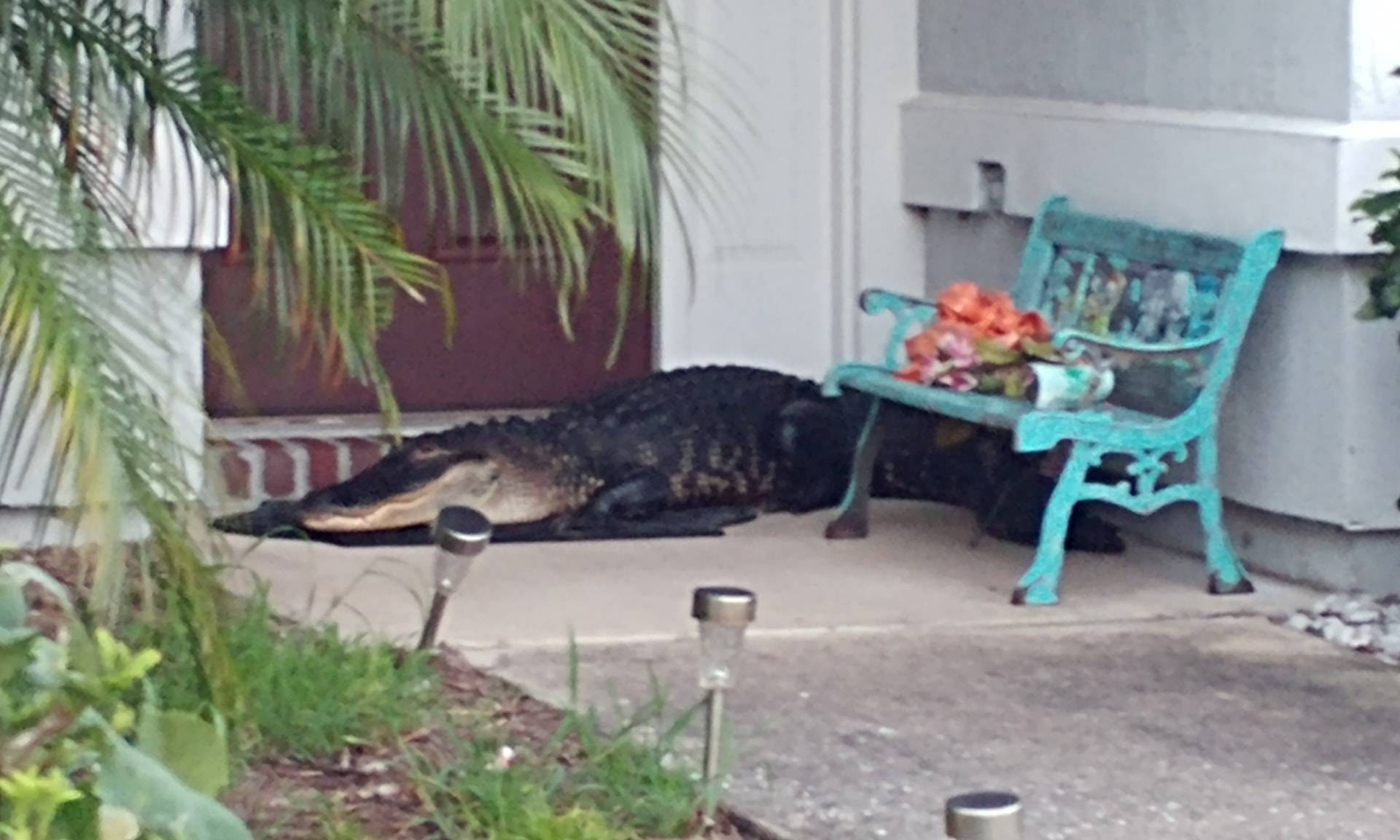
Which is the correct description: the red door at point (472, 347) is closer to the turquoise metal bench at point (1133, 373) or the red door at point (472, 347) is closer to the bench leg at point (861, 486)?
the bench leg at point (861, 486)

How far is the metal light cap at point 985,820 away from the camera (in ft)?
8.74

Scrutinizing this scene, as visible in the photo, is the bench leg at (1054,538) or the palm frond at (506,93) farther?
the bench leg at (1054,538)

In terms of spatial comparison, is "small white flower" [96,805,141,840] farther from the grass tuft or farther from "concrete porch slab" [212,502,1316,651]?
"concrete porch slab" [212,502,1316,651]

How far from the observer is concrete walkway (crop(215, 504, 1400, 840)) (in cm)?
384

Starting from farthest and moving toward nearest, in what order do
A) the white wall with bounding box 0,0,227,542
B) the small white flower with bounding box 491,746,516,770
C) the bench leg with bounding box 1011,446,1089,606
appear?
the bench leg with bounding box 1011,446,1089,606, the small white flower with bounding box 491,746,516,770, the white wall with bounding box 0,0,227,542

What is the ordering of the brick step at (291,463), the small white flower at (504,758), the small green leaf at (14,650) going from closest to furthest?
1. the small green leaf at (14,650)
2. the small white flower at (504,758)
3. the brick step at (291,463)

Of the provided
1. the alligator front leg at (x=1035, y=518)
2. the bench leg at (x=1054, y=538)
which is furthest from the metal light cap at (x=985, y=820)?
the alligator front leg at (x=1035, y=518)

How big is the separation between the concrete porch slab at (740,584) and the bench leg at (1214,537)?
42 mm

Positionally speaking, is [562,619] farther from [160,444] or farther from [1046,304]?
[160,444]

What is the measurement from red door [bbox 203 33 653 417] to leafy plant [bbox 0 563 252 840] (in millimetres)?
3680

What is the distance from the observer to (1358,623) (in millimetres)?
5129

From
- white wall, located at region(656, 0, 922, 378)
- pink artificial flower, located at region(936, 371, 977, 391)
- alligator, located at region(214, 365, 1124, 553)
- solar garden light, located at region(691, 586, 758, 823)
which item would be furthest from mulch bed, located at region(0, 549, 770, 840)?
white wall, located at region(656, 0, 922, 378)

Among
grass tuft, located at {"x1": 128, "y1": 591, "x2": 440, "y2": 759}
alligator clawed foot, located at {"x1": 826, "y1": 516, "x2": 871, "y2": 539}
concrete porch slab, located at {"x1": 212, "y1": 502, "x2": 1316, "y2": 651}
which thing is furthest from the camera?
alligator clawed foot, located at {"x1": 826, "y1": 516, "x2": 871, "y2": 539}

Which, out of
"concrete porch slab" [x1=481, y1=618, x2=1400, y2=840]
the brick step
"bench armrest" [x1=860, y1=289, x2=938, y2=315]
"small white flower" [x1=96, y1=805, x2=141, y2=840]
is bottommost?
"concrete porch slab" [x1=481, y1=618, x2=1400, y2=840]
